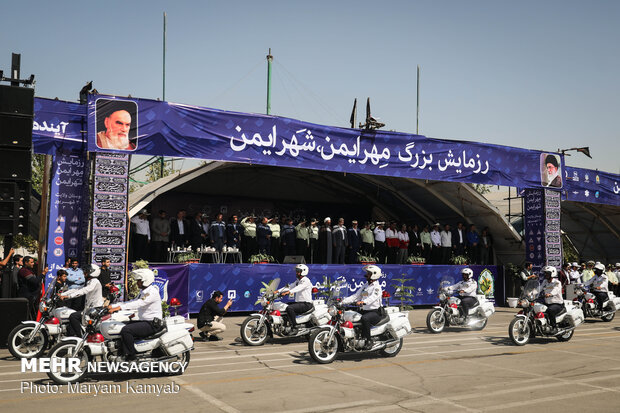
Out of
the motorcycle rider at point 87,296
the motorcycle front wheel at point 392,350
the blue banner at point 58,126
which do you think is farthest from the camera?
the blue banner at point 58,126

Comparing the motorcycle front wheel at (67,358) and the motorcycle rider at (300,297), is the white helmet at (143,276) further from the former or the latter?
the motorcycle rider at (300,297)

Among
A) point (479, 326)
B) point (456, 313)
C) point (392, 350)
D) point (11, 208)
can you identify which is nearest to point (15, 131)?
point (11, 208)

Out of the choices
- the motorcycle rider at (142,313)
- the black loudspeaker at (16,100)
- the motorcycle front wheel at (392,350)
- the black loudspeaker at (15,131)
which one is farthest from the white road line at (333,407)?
the black loudspeaker at (16,100)

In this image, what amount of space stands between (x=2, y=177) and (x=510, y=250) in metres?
21.0

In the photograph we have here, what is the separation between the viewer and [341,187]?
28297 mm

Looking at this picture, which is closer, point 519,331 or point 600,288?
point 519,331

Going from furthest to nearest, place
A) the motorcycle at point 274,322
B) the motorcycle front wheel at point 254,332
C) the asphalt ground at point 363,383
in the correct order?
1. the motorcycle at point 274,322
2. the motorcycle front wheel at point 254,332
3. the asphalt ground at point 363,383

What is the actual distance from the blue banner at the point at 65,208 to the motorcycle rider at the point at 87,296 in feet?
14.0

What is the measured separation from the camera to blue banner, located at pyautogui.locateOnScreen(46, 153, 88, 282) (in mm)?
15562

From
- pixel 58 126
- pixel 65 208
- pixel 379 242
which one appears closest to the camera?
pixel 58 126

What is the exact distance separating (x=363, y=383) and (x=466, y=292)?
8.30 meters

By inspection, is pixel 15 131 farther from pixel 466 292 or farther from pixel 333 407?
pixel 466 292

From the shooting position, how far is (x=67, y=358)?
Result: 9.04 meters

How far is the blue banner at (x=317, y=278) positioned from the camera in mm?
18344
